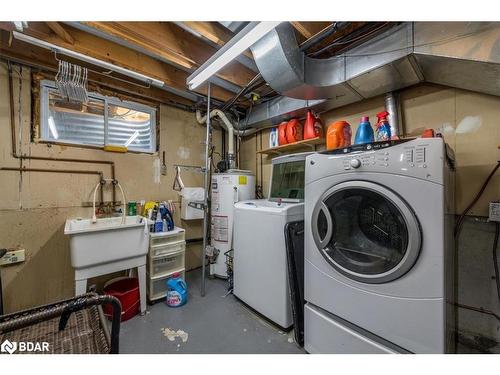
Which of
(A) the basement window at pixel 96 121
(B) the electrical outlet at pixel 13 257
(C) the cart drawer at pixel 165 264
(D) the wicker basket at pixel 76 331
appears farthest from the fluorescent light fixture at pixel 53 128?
(D) the wicker basket at pixel 76 331

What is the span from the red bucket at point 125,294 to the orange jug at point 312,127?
226cm

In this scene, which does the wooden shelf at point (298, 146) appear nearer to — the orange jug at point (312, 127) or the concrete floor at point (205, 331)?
the orange jug at point (312, 127)

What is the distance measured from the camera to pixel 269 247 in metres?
1.76

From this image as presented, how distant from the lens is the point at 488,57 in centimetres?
110

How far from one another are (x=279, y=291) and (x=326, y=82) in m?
1.72

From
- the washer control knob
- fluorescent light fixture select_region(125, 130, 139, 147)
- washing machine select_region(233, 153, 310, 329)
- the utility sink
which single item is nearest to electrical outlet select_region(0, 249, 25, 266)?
the utility sink

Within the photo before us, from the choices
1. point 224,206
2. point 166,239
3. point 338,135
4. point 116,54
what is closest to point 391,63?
point 338,135

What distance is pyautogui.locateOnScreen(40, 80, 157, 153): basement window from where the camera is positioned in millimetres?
2006

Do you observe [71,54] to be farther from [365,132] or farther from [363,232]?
[363,232]

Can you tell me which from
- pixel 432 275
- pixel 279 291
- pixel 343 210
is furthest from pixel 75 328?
pixel 432 275

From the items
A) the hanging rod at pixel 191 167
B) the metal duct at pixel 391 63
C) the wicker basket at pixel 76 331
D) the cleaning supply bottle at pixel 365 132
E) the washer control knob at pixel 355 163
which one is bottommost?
the wicker basket at pixel 76 331

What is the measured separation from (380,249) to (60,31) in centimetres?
261

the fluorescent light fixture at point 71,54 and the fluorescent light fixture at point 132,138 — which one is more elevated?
the fluorescent light fixture at point 71,54

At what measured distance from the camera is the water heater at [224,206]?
103 inches
